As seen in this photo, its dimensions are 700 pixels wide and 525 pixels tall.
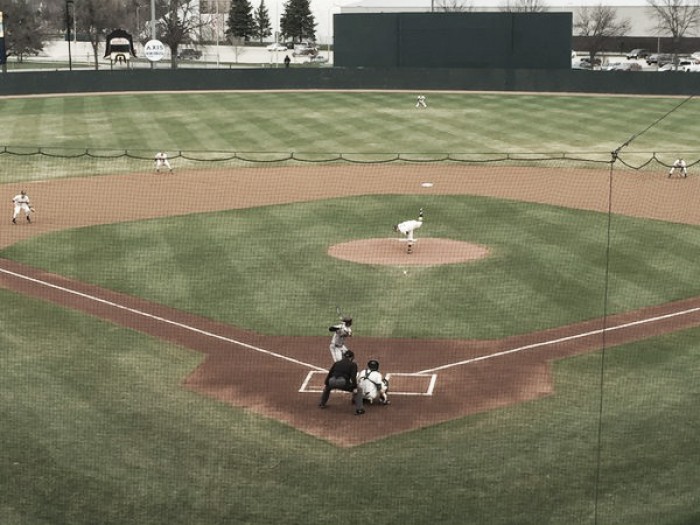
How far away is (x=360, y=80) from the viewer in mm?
74500

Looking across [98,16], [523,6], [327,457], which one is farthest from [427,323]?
[98,16]

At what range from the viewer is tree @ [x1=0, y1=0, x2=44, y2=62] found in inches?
4402

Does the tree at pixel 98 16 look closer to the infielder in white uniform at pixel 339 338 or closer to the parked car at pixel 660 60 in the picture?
the parked car at pixel 660 60

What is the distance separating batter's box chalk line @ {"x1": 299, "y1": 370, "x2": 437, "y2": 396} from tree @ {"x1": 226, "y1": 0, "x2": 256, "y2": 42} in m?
109

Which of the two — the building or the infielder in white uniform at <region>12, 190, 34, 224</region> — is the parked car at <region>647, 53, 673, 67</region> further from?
the infielder in white uniform at <region>12, 190, 34, 224</region>

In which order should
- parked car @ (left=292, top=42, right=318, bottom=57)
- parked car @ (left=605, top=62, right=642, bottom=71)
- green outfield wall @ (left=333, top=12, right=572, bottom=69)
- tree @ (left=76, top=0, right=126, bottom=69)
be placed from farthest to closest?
parked car @ (left=292, top=42, right=318, bottom=57) < tree @ (left=76, top=0, right=126, bottom=69) < parked car @ (left=605, top=62, right=642, bottom=71) < green outfield wall @ (left=333, top=12, right=572, bottom=69)

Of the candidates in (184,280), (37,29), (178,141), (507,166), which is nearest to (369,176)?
(507,166)

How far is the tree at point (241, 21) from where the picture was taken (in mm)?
124938

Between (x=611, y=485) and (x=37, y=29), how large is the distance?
11266cm

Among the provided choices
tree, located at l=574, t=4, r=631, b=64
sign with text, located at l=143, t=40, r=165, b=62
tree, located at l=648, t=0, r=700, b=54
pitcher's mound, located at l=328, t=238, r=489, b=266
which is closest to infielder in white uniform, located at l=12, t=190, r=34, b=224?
pitcher's mound, located at l=328, t=238, r=489, b=266

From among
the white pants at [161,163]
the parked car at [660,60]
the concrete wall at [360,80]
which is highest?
the parked car at [660,60]

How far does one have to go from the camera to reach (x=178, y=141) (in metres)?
54.2

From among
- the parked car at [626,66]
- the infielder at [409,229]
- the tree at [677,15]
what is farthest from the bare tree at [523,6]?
the infielder at [409,229]

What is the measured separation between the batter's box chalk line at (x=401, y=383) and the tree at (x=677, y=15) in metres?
95.1
